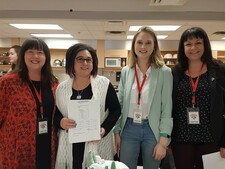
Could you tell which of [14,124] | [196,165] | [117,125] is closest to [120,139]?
[117,125]

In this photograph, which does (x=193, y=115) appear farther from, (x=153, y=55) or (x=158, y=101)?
(x=153, y=55)

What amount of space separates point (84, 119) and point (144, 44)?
763 mm

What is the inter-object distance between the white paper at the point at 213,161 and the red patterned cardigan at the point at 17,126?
137 centimetres

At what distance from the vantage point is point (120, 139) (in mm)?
2043

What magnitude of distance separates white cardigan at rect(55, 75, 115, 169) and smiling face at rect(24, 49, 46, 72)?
293 mm

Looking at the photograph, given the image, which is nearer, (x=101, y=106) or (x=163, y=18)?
(x=101, y=106)

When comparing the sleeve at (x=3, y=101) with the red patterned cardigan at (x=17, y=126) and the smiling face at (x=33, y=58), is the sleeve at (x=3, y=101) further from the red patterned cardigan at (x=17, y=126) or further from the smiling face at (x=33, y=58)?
the smiling face at (x=33, y=58)

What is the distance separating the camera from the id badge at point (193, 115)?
198 cm

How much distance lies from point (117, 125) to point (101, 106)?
0.26 metres

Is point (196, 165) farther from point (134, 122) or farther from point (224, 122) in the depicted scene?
point (134, 122)

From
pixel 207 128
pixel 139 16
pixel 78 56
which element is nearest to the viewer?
pixel 78 56

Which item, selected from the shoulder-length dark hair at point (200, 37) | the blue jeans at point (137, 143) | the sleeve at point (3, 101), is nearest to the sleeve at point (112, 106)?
the blue jeans at point (137, 143)

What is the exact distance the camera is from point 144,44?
1.96 meters

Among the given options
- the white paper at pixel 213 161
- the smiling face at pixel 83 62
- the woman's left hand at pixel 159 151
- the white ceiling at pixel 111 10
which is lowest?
the white paper at pixel 213 161
